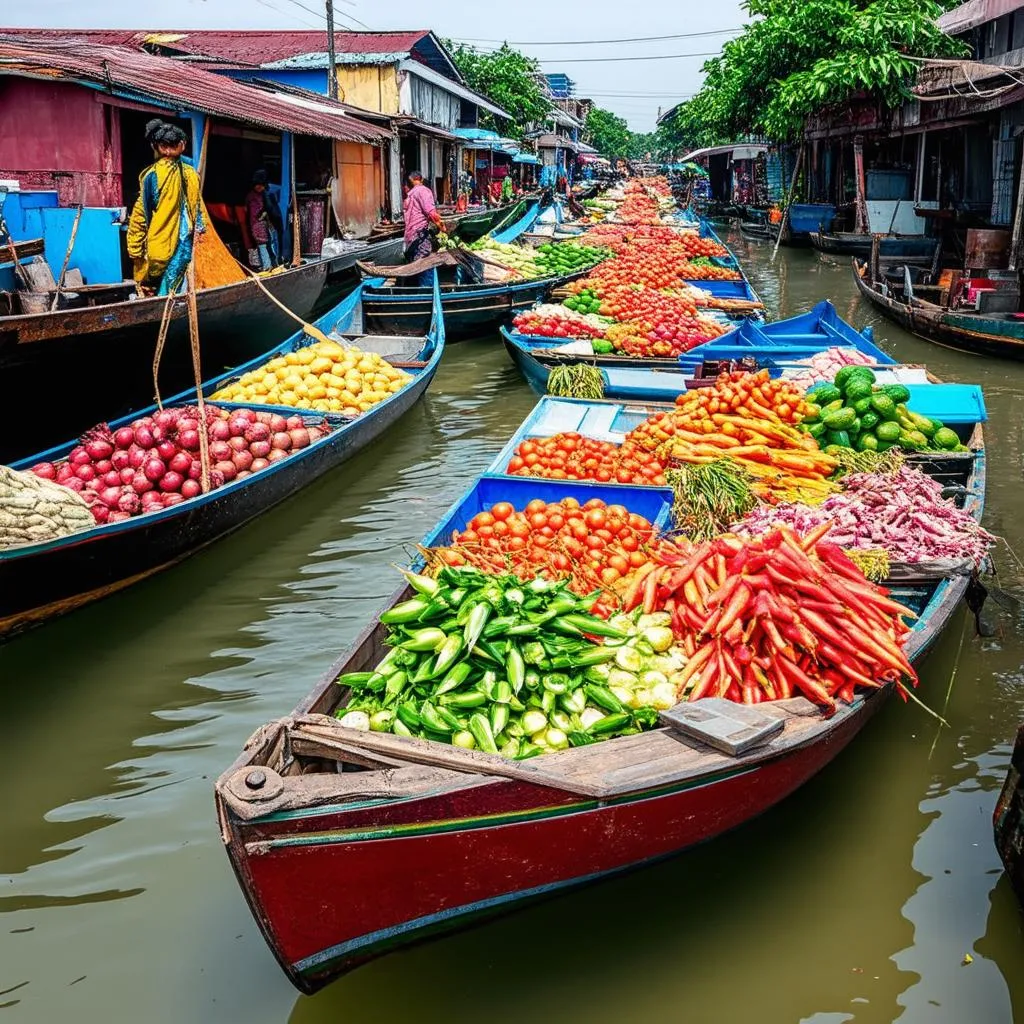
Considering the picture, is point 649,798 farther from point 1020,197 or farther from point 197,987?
point 1020,197

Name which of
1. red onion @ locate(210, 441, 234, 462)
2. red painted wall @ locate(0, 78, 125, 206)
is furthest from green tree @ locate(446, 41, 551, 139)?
red onion @ locate(210, 441, 234, 462)

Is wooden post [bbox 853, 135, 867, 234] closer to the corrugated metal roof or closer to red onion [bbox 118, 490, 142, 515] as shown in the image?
the corrugated metal roof

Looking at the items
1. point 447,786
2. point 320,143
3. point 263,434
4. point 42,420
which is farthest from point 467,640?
point 320,143

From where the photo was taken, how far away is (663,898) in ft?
12.8

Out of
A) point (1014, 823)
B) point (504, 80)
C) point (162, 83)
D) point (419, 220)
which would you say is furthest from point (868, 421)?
point (504, 80)

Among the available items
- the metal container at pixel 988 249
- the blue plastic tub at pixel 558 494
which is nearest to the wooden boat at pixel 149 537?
the blue plastic tub at pixel 558 494

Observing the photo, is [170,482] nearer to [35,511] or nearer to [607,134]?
[35,511]

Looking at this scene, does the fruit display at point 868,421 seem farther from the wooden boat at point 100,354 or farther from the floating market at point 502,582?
the wooden boat at point 100,354

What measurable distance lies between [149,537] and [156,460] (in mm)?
896

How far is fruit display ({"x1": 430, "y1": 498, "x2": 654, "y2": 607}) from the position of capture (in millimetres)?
4742

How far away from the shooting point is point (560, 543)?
4.96 metres

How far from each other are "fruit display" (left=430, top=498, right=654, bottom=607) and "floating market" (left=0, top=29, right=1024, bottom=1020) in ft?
0.07

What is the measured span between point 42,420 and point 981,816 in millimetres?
7679

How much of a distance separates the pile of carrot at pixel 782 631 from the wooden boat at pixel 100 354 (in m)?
5.79
